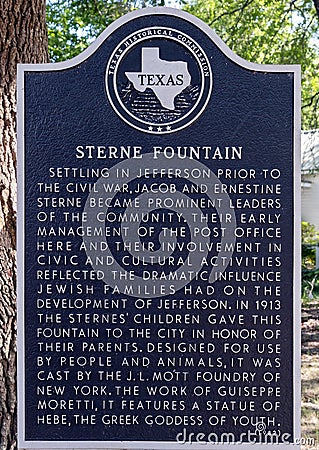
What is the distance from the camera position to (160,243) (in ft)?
12.5

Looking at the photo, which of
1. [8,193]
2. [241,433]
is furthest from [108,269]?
[8,193]

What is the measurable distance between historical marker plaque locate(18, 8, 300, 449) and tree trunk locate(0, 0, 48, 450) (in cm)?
101

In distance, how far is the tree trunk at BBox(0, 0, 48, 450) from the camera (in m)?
4.84

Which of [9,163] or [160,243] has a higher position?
[9,163]

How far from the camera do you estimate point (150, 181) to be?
3.83 meters

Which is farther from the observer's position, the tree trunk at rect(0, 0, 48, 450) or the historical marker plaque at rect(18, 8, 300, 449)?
the tree trunk at rect(0, 0, 48, 450)

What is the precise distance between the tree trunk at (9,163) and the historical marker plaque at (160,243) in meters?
1.01

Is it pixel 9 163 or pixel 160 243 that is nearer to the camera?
pixel 160 243

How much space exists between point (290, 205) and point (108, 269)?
102 cm

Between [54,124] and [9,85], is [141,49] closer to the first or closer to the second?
[54,124]

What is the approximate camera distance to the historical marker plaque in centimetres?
382

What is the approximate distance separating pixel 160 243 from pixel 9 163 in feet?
5.46

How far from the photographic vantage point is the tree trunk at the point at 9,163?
4.84m

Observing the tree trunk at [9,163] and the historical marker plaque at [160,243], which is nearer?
the historical marker plaque at [160,243]
